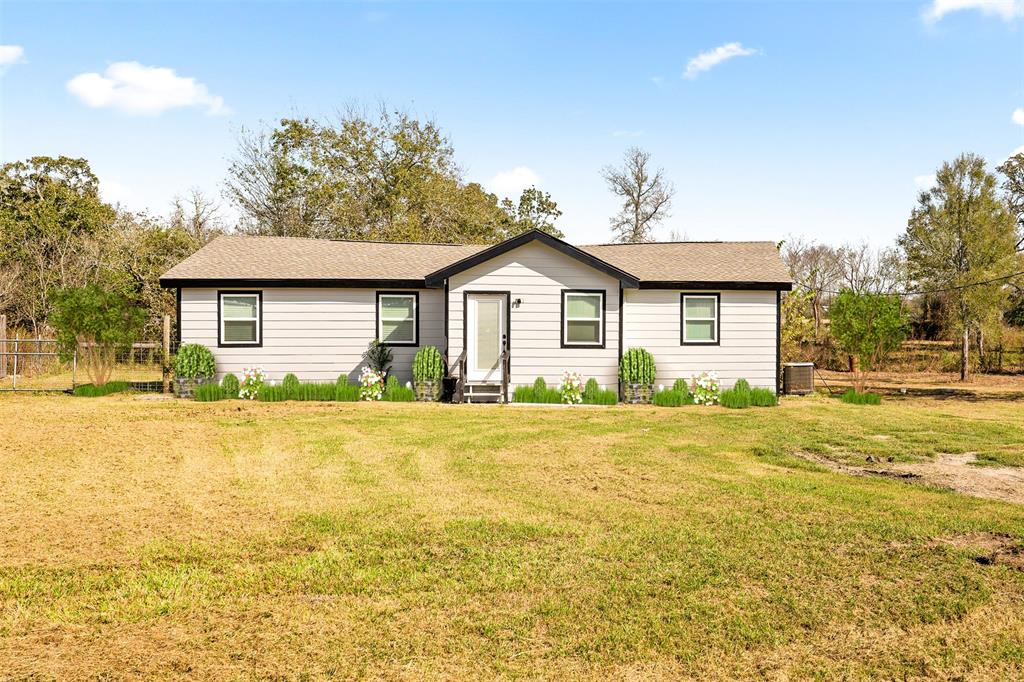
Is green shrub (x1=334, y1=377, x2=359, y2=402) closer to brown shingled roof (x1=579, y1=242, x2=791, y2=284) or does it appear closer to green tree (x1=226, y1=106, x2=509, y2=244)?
brown shingled roof (x1=579, y1=242, x2=791, y2=284)

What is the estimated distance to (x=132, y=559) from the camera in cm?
539

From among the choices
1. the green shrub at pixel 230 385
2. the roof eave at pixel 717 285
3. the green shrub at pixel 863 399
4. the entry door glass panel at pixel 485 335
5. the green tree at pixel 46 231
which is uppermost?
the green tree at pixel 46 231

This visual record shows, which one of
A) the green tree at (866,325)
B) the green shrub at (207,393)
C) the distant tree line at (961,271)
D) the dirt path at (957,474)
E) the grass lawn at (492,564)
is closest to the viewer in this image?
the grass lawn at (492,564)

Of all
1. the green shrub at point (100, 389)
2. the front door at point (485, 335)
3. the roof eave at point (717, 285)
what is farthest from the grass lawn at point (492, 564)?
the green shrub at point (100, 389)

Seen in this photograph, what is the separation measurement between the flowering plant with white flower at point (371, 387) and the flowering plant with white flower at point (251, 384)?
8.02 ft

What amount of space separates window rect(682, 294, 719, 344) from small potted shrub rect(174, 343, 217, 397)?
1179cm

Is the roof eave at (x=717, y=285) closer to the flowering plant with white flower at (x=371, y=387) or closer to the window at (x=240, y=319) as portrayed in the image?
the flowering plant with white flower at (x=371, y=387)

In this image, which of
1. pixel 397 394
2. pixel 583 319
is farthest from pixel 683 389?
pixel 397 394

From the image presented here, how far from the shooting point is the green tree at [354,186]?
111 ft

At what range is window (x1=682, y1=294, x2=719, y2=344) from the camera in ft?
57.1

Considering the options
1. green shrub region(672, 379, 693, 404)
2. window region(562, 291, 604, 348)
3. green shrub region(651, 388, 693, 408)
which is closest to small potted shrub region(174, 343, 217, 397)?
window region(562, 291, 604, 348)

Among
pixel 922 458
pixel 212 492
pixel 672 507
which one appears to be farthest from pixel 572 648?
pixel 922 458

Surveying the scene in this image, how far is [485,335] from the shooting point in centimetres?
1667

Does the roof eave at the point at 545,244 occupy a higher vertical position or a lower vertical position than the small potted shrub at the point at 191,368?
higher
